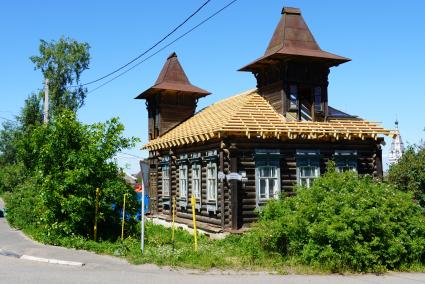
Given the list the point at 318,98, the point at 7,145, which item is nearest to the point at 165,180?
the point at 318,98

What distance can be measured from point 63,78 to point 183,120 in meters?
17.3

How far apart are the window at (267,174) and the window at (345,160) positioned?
2748 millimetres

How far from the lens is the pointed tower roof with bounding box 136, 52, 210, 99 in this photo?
25328 mm

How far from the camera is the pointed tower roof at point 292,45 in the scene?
18.6 m

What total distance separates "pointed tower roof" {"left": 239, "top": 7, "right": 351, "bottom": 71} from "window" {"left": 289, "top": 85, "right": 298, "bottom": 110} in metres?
1.25

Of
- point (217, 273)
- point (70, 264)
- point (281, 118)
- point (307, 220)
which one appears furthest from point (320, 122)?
point (70, 264)

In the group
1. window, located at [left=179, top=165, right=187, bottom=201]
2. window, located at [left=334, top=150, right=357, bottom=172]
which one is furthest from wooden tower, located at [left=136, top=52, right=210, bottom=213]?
window, located at [left=334, top=150, right=357, bottom=172]

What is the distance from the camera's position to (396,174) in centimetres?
1917

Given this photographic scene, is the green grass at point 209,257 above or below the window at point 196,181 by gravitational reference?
below

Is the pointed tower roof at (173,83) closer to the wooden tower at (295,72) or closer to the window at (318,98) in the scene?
the wooden tower at (295,72)

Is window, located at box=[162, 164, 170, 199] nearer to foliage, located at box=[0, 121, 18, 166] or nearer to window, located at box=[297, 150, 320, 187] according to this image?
window, located at box=[297, 150, 320, 187]

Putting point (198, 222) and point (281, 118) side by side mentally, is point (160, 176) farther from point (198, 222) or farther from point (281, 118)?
point (281, 118)

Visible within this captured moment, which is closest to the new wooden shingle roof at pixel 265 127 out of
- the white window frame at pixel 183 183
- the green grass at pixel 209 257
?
the white window frame at pixel 183 183

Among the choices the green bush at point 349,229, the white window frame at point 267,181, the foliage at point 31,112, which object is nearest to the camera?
the green bush at point 349,229
